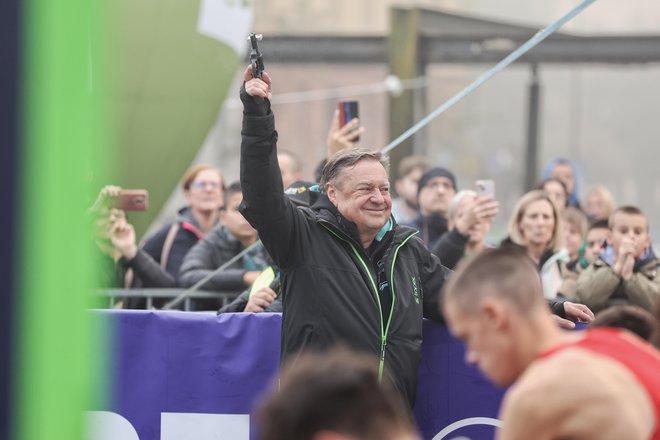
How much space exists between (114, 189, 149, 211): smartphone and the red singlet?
473cm

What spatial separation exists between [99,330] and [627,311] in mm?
2136

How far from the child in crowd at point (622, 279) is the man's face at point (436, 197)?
1446mm

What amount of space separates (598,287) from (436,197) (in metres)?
1.76

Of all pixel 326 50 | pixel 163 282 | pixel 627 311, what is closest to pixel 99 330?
pixel 627 311

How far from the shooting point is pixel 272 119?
198 inches

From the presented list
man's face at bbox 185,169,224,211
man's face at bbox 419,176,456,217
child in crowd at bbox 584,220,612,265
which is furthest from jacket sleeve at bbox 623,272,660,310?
man's face at bbox 185,169,224,211

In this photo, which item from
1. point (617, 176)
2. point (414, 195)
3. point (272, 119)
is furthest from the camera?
point (617, 176)

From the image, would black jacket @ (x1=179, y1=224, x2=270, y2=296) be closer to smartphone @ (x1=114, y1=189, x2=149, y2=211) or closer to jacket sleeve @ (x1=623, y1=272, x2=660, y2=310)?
smartphone @ (x1=114, y1=189, x2=149, y2=211)

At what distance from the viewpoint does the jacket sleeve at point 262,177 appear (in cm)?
496

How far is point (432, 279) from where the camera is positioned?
547 centimetres

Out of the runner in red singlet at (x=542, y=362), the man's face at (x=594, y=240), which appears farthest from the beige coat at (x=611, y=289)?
the runner in red singlet at (x=542, y=362)

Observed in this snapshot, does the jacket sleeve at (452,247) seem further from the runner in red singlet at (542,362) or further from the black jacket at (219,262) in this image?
the runner in red singlet at (542,362)

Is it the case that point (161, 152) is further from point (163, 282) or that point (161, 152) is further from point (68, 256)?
point (68, 256)

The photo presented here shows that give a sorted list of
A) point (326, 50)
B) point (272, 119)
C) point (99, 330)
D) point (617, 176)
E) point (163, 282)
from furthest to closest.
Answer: point (617, 176), point (326, 50), point (163, 282), point (272, 119), point (99, 330)
